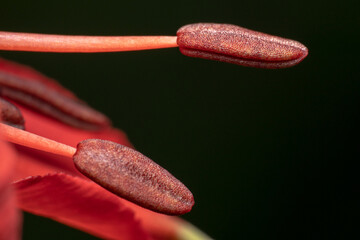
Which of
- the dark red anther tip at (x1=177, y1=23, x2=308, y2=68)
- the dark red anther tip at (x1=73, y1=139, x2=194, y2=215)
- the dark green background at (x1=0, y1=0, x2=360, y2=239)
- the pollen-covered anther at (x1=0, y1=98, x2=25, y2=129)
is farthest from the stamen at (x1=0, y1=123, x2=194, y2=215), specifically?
the dark green background at (x1=0, y1=0, x2=360, y2=239)

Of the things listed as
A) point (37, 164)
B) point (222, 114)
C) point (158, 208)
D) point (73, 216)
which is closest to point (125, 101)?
point (222, 114)

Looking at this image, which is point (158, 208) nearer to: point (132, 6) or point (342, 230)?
point (342, 230)

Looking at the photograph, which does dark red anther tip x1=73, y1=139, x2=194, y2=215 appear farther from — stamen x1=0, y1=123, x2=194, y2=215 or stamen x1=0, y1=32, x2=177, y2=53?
stamen x1=0, y1=32, x2=177, y2=53

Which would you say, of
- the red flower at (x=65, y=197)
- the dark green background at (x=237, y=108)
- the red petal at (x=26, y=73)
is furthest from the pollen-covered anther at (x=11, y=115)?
the dark green background at (x=237, y=108)

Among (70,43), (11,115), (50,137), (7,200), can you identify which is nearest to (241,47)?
(70,43)

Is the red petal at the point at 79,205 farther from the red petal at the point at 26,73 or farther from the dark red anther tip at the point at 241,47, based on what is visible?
the red petal at the point at 26,73

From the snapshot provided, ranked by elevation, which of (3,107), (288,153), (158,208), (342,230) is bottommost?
(342,230)
